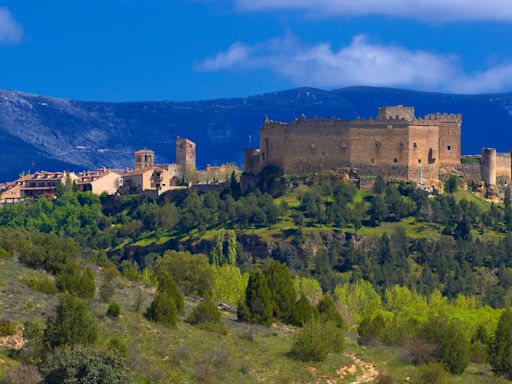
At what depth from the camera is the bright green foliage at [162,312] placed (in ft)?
197

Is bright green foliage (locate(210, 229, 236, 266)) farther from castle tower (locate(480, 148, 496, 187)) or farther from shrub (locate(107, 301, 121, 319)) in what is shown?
shrub (locate(107, 301, 121, 319))

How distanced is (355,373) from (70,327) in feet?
43.1

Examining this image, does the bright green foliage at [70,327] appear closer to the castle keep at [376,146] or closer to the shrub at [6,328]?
the shrub at [6,328]

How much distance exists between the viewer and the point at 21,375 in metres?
48.1

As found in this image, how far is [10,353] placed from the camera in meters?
51.6

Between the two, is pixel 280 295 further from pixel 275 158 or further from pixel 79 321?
pixel 275 158

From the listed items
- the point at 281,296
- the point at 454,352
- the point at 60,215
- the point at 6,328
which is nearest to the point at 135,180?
the point at 60,215

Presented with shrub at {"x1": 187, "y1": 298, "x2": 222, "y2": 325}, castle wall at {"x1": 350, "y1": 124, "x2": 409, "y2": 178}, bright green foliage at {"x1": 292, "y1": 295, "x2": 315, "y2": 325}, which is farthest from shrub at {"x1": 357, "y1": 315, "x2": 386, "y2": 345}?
castle wall at {"x1": 350, "y1": 124, "x2": 409, "y2": 178}

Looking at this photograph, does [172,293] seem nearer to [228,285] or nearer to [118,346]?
[118,346]

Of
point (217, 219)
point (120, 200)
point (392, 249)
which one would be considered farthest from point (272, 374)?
point (120, 200)

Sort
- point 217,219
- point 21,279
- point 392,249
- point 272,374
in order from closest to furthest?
point 272,374 < point 21,279 < point 392,249 < point 217,219

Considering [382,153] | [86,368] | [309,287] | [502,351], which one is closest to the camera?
[86,368]

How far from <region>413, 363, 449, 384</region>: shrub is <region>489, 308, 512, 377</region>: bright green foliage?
14.3ft

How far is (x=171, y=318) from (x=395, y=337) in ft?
37.9
